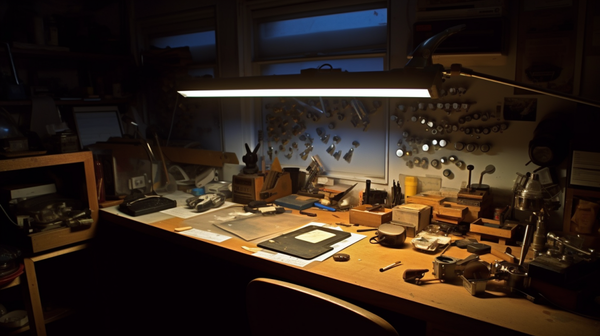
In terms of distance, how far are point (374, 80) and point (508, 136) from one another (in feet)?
3.08

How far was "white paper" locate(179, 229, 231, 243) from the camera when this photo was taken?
1787 mm

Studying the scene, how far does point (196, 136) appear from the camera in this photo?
321cm

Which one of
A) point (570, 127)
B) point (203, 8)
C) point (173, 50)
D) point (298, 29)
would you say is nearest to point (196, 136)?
point (173, 50)

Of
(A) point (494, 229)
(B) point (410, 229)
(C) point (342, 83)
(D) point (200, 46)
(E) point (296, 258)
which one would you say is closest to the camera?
(C) point (342, 83)

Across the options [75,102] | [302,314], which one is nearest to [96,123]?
[75,102]

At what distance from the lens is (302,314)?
102 cm

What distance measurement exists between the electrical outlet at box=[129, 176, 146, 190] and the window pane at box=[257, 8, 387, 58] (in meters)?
1.15

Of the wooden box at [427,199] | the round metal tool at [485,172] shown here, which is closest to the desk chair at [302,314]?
the wooden box at [427,199]

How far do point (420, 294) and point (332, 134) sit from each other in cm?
140

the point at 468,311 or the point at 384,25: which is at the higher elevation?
the point at 384,25

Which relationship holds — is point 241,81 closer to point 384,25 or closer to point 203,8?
point 384,25

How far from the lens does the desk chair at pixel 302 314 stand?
3.04 feet

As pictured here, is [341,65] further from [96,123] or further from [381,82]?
[96,123]

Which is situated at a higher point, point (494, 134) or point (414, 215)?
point (494, 134)
